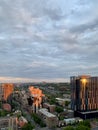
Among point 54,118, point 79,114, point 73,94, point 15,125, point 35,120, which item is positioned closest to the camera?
point 15,125

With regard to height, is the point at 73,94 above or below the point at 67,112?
above

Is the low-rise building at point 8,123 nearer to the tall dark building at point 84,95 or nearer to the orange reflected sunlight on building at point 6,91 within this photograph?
the tall dark building at point 84,95

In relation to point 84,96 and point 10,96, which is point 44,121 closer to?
point 84,96

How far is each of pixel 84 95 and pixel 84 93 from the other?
0.42 meters

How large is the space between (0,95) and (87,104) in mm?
35559

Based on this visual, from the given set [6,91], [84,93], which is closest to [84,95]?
[84,93]

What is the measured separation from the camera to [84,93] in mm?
43719

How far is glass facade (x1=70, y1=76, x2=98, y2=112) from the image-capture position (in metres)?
43.3

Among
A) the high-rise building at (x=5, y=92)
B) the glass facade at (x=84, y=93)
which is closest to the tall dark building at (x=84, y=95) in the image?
the glass facade at (x=84, y=93)

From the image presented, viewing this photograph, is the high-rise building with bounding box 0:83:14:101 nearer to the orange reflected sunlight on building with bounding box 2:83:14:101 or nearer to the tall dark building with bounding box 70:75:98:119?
the orange reflected sunlight on building with bounding box 2:83:14:101

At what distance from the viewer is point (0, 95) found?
69.8 meters

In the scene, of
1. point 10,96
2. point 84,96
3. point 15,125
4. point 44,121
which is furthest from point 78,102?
point 10,96

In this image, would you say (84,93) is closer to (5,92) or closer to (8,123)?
(8,123)

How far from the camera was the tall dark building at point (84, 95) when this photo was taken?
4309cm
